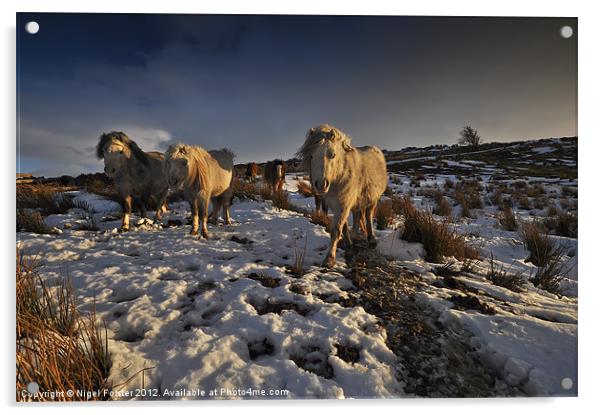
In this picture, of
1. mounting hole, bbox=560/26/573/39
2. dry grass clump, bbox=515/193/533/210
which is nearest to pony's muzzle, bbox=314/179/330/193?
mounting hole, bbox=560/26/573/39

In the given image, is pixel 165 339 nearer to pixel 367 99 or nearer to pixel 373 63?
pixel 367 99

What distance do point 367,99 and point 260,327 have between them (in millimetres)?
2650

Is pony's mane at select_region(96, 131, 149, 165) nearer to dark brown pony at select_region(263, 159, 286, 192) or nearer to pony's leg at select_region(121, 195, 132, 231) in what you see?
pony's leg at select_region(121, 195, 132, 231)

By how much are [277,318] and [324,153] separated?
1622 millimetres

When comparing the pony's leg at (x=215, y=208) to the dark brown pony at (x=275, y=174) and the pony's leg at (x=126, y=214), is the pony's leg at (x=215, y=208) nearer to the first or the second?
the pony's leg at (x=126, y=214)

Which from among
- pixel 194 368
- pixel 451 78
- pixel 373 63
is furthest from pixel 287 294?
pixel 451 78

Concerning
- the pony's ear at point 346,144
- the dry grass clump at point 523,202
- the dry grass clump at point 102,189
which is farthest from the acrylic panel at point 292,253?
the dry grass clump at point 523,202

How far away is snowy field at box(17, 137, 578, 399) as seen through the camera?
5.02ft

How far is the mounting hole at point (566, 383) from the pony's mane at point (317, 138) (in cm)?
259

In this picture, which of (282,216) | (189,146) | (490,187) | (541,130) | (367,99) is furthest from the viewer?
(490,187)

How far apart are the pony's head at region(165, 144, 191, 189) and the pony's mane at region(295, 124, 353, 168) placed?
1979 mm

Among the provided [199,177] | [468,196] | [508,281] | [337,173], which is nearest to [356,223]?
[337,173]

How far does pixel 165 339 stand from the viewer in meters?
1.75

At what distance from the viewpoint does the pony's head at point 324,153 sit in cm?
260
